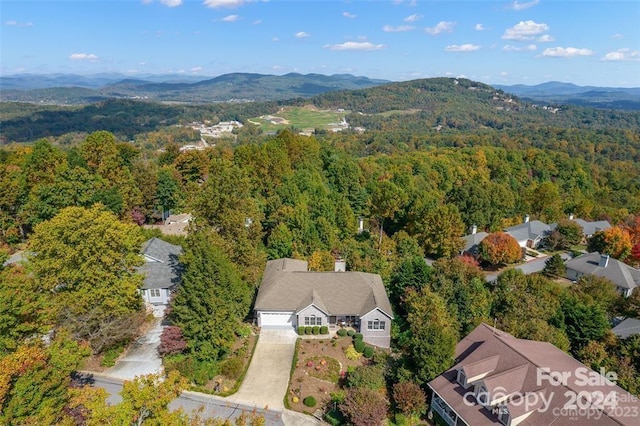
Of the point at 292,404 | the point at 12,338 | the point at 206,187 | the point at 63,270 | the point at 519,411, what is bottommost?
the point at 292,404

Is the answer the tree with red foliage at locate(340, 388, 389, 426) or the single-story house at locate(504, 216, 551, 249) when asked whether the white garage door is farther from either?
the single-story house at locate(504, 216, 551, 249)

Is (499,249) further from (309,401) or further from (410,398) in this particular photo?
(309,401)

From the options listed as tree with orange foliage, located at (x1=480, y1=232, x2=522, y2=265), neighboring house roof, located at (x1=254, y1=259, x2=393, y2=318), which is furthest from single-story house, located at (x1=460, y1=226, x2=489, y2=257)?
neighboring house roof, located at (x1=254, y1=259, x2=393, y2=318)

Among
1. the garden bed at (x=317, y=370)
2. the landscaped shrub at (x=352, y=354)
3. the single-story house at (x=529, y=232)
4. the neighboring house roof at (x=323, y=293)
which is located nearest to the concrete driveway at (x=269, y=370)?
the garden bed at (x=317, y=370)

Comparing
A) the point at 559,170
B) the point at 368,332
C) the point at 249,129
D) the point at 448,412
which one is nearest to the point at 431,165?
the point at 559,170

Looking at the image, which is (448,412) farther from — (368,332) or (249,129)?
(249,129)

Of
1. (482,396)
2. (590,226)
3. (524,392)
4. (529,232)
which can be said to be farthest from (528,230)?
(482,396)
